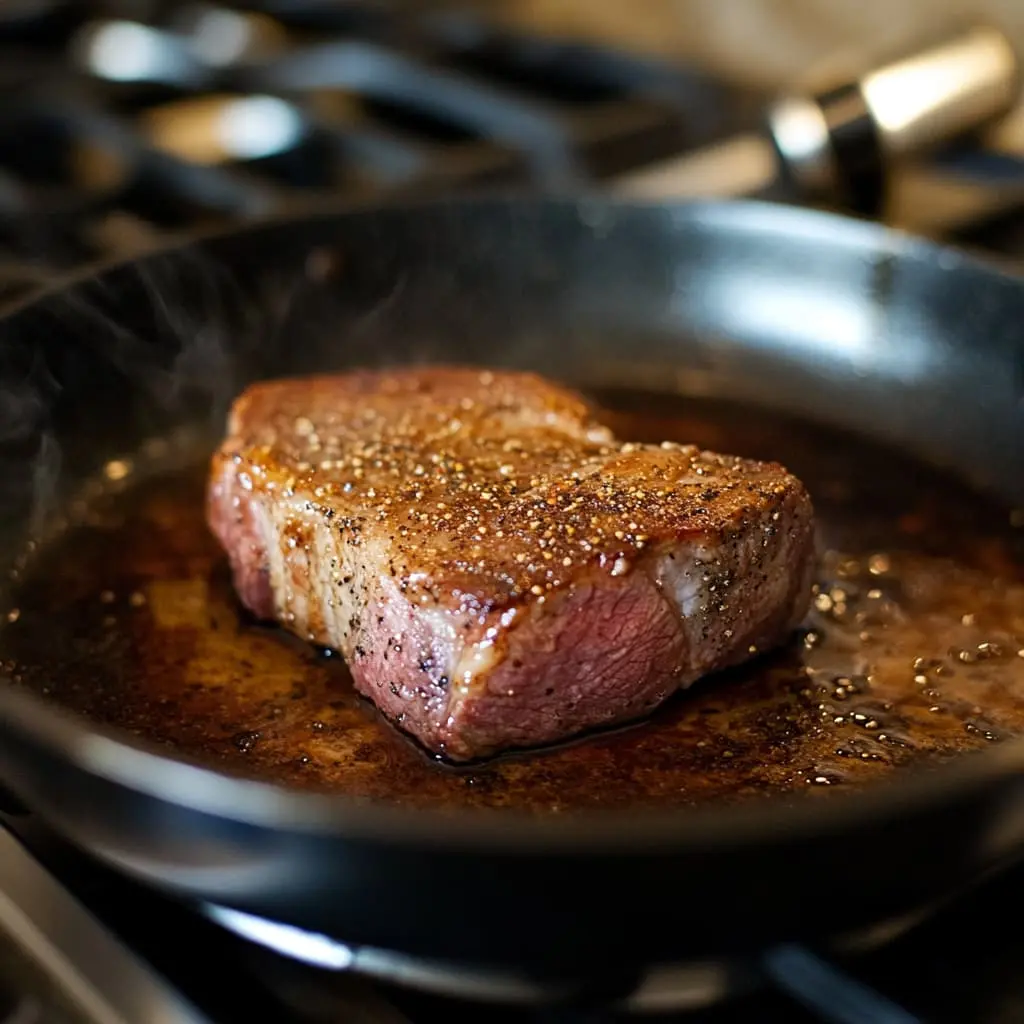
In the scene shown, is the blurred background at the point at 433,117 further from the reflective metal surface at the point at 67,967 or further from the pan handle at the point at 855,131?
the reflective metal surface at the point at 67,967

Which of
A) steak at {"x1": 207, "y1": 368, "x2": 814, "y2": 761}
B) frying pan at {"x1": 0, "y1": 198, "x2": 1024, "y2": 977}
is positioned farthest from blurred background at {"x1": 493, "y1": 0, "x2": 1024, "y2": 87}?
steak at {"x1": 207, "y1": 368, "x2": 814, "y2": 761}

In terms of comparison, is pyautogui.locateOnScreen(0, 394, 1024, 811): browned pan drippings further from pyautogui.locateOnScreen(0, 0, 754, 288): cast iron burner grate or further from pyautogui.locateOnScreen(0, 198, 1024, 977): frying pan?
pyautogui.locateOnScreen(0, 0, 754, 288): cast iron burner grate

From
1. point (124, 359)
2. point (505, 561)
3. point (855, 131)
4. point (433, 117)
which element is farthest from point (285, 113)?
point (505, 561)

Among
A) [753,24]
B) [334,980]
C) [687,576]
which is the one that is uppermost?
[753,24]

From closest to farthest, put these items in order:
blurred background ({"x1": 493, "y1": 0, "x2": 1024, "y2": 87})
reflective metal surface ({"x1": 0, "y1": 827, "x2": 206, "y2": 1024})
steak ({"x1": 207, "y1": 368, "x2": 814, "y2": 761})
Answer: reflective metal surface ({"x1": 0, "y1": 827, "x2": 206, "y2": 1024}) < steak ({"x1": 207, "y1": 368, "x2": 814, "y2": 761}) < blurred background ({"x1": 493, "y1": 0, "x2": 1024, "y2": 87})

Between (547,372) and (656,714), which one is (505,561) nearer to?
(656,714)

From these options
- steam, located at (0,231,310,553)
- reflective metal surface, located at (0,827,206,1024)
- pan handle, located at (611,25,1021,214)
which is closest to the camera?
reflective metal surface, located at (0,827,206,1024)

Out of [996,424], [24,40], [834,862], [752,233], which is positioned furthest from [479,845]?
[24,40]

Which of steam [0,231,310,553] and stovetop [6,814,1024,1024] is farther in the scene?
steam [0,231,310,553]
